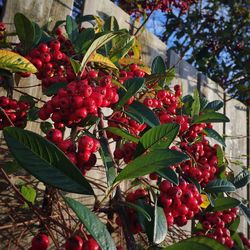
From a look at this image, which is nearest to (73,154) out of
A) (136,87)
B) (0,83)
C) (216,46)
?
(136,87)

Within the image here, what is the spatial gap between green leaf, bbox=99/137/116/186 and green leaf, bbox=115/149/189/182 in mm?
37

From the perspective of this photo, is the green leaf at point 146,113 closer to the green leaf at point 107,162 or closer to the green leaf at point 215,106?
the green leaf at point 107,162

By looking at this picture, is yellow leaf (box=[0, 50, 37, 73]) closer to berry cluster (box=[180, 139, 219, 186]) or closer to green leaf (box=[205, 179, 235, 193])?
berry cluster (box=[180, 139, 219, 186])

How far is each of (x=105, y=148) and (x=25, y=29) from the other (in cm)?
43

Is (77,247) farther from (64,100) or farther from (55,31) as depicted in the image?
(55,31)

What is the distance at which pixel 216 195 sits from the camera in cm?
113

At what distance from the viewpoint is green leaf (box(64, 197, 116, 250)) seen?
0.51 metres

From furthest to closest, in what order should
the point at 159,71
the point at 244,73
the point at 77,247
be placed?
1. the point at 244,73
2. the point at 159,71
3. the point at 77,247

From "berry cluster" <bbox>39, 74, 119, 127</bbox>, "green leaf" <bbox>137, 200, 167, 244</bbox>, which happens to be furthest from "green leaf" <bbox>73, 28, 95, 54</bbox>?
"green leaf" <bbox>137, 200, 167, 244</bbox>

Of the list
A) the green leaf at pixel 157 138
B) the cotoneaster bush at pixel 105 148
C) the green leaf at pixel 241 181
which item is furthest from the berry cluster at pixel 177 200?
the green leaf at pixel 241 181

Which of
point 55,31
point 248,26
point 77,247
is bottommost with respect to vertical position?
point 77,247

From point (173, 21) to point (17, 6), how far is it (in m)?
2.02

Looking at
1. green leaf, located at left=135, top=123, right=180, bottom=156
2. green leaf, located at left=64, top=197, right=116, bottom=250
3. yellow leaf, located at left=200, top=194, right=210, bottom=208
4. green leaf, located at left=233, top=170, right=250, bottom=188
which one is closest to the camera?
green leaf, located at left=64, top=197, right=116, bottom=250

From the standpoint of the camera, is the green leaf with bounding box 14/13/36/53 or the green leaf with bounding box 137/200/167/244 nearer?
the green leaf with bounding box 137/200/167/244
